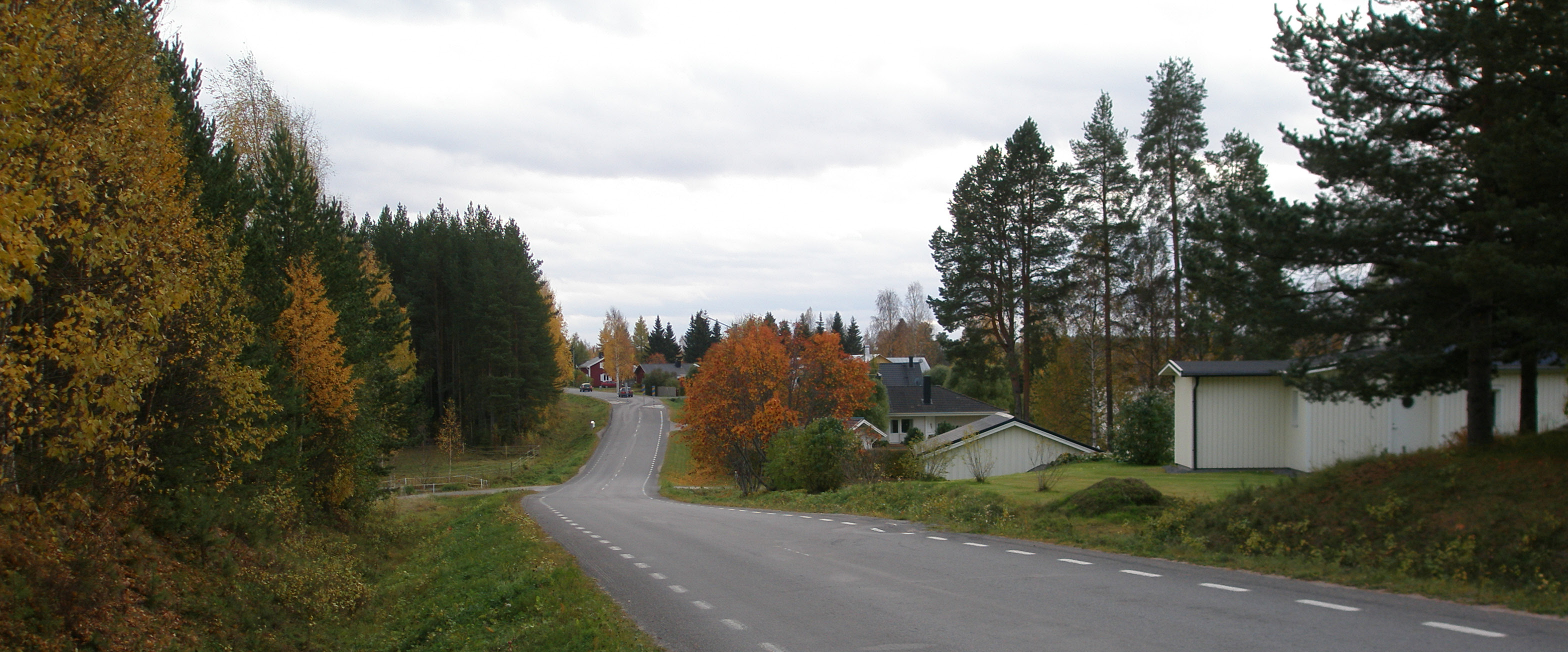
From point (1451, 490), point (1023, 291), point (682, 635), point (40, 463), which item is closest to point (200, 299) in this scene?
point (40, 463)

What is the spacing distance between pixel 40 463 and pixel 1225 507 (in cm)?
1541

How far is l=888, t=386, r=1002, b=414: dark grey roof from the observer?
61438mm

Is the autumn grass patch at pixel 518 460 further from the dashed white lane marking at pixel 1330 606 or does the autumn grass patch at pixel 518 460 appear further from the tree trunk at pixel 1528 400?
the dashed white lane marking at pixel 1330 606

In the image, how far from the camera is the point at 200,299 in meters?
14.4

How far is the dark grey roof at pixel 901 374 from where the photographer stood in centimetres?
8212

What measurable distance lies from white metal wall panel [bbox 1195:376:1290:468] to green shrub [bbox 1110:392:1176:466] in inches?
189

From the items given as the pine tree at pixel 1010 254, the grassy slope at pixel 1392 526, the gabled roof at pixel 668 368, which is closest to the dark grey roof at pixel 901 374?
the pine tree at pixel 1010 254

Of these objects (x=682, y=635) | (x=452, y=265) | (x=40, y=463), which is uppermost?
(x=452, y=265)

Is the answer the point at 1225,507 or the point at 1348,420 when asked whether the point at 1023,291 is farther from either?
the point at 1225,507

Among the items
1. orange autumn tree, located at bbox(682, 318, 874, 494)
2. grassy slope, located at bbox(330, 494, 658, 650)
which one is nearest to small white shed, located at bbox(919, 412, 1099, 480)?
orange autumn tree, located at bbox(682, 318, 874, 494)

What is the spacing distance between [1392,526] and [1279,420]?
584 inches

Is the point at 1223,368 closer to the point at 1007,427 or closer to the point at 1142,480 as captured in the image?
the point at 1142,480

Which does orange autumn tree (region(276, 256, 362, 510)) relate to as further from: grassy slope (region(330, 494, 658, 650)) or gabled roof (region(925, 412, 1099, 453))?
gabled roof (region(925, 412, 1099, 453))

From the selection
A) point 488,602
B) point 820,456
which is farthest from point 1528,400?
point 820,456
